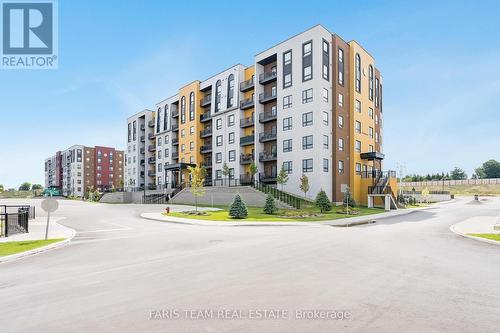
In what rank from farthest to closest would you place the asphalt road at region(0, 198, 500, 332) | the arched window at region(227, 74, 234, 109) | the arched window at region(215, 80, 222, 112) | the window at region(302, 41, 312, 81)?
1. the arched window at region(215, 80, 222, 112)
2. the arched window at region(227, 74, 234, 109)
3. the window at region(302, 41, 312, 81)
4. the asphalt road at region(0, 198, 500, 332)

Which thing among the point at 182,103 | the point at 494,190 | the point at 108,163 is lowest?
the point at 494,190

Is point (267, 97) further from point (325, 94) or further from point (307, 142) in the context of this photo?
point (307, 142)

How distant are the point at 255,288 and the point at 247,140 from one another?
131ft

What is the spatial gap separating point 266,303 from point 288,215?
21.7 metres

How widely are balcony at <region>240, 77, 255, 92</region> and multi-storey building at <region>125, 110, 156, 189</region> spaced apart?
33.0 m

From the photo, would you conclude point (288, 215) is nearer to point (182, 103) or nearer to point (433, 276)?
point (433, 276)

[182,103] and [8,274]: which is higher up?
[182,103]

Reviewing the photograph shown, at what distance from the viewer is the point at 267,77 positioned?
44562 millimetres

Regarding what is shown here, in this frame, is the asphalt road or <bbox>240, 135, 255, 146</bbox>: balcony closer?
the asphalt road

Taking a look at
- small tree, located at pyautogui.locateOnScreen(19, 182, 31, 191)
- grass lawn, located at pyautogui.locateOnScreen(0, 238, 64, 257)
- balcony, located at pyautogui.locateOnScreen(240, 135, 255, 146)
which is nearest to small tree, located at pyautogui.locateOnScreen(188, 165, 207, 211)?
balcony, located at pyautogui.locateOnScreen(240, 135, 255, 146)

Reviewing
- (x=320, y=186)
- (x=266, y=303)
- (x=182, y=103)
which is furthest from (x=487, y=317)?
(x=182, y=103)

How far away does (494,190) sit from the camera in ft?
331

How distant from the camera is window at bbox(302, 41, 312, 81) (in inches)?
1532

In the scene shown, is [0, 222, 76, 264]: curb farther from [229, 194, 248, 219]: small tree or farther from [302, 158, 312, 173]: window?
[302, 158, 312, 173]: window
